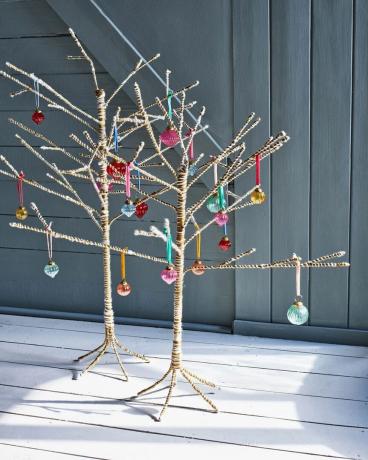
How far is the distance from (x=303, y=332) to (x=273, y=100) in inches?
40.5

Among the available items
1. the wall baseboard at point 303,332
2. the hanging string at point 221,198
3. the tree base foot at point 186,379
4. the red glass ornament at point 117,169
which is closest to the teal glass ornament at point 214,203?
the hanging string at point 221,198

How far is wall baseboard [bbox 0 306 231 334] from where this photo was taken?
3080 mm

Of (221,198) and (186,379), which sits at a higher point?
(221,198)

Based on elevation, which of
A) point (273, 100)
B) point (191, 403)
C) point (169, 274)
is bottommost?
point (191, 403)

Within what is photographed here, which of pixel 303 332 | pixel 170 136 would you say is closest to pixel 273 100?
pixel 170 136

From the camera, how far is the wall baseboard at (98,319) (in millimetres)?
3080

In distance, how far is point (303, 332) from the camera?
292 cm

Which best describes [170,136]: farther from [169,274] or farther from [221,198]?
[169,274]

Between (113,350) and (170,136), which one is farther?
(113,350)

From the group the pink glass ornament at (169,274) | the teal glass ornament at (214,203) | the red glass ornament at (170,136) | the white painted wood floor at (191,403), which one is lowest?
the white painted wood floor at (191,403)

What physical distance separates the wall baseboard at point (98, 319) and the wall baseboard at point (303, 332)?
0.10 m

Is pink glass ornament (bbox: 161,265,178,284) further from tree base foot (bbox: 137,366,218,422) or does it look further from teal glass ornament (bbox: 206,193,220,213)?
tree base foot (bbox: 137,366,218,422)

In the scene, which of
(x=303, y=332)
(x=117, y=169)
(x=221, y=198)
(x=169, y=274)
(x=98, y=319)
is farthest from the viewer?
(x=98, y=319)

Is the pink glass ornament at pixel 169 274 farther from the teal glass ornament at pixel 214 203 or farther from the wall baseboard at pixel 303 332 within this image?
the wall baseboard at pixel 303 332
